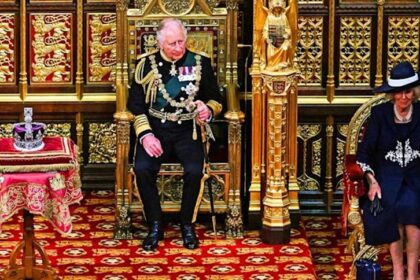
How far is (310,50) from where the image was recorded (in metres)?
11.4

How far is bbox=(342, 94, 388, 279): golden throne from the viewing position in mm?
9586

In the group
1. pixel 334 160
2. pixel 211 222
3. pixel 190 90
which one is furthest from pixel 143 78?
pixel 334 160

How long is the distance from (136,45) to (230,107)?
2.82 ft

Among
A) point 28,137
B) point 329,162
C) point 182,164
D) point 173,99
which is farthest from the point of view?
point 329,162

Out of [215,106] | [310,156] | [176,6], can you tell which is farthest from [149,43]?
[310,156]

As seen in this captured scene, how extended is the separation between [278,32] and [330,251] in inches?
63.1

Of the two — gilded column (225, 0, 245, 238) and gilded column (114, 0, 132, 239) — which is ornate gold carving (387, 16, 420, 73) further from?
gilded column (114, 0, 132, 239)

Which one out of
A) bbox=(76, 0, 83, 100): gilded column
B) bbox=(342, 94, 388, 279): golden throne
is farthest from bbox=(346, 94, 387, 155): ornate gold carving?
bbox=(76, 0, 83, 100): gilded column

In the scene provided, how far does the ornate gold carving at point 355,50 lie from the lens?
37.4ft

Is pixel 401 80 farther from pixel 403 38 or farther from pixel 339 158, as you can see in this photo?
pixel 339 158

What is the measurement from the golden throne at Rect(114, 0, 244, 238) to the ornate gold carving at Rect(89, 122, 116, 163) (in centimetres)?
97

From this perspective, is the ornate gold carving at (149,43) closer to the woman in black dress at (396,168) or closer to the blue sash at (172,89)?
the blue sash at (172,89)

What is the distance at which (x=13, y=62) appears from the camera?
1155 centimetres

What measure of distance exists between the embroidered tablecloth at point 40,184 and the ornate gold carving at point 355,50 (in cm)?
290
